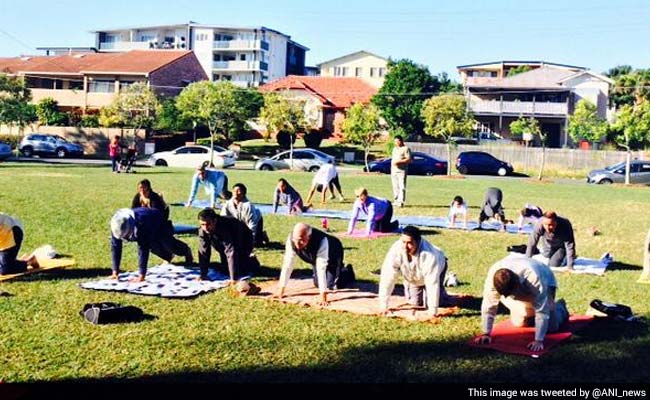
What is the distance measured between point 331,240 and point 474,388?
3.79 m

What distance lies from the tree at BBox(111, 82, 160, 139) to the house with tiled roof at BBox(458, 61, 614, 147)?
73.2 ft

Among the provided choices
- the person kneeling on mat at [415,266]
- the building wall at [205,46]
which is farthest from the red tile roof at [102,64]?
the person kneeling on mat at [415,266]

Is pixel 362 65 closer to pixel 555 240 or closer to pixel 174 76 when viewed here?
pixel 174 76

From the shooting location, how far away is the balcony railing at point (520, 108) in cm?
5634

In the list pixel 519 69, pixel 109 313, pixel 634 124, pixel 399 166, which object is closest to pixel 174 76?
pixel 519 69

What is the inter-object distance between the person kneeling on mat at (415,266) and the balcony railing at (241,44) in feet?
229

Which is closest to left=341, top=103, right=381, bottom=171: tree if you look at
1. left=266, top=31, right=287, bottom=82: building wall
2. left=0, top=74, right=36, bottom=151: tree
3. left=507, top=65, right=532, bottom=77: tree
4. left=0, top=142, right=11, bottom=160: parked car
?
left=0, top=142, right=11, bottom=160: parked car

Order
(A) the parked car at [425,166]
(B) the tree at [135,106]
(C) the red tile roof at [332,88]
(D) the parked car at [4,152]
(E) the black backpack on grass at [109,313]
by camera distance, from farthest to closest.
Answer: (C) the red tile roof at [332,88]
(B) the tree at [135,106]
(A) the parked car at [425,166]
(D) the parked car at [4,152]
(E) the black backpack on grass at [109,313]

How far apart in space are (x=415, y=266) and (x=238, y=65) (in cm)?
7091

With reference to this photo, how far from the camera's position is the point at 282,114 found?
47.8 metres

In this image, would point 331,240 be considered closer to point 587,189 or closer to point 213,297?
point 213,297

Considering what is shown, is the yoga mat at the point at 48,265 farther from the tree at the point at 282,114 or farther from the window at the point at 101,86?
the window at the point at 101,86

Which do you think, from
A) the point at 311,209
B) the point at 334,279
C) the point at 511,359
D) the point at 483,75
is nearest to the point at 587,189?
the point at 311,209

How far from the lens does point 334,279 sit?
1041cm
